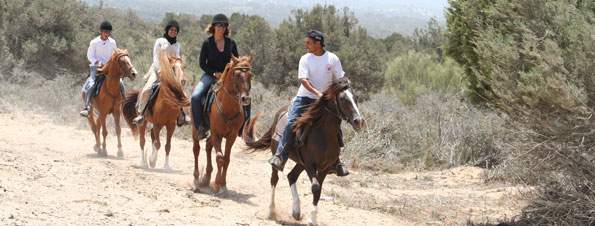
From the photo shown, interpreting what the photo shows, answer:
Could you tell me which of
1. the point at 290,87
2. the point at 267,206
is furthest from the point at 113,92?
the point at 290,87

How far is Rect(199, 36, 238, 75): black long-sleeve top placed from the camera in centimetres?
930

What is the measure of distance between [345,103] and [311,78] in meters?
0.88

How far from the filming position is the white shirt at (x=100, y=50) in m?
12.9

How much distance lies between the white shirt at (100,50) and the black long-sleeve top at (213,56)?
444 cm

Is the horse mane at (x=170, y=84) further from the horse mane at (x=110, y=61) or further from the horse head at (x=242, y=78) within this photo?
the horse mane at (x=110, y=61)

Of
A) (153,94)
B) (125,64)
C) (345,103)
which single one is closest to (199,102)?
A: (153,94)

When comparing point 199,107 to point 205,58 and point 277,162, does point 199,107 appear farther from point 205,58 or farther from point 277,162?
point 277,162

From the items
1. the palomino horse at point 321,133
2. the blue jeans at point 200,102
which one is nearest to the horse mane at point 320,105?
the palomino horse at point 321,133

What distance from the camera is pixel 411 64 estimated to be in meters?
27.0

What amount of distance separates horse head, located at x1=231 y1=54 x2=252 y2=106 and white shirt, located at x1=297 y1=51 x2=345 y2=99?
0.96 meters

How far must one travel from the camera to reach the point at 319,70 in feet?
24.6

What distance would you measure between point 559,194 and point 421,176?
5.00m

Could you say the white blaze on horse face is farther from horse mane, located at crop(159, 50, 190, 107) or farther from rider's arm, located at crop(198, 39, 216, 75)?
horse mane, located at crop(159, 50, 190, 107)

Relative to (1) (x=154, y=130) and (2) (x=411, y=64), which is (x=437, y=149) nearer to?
(1) (x=154, y=130)
